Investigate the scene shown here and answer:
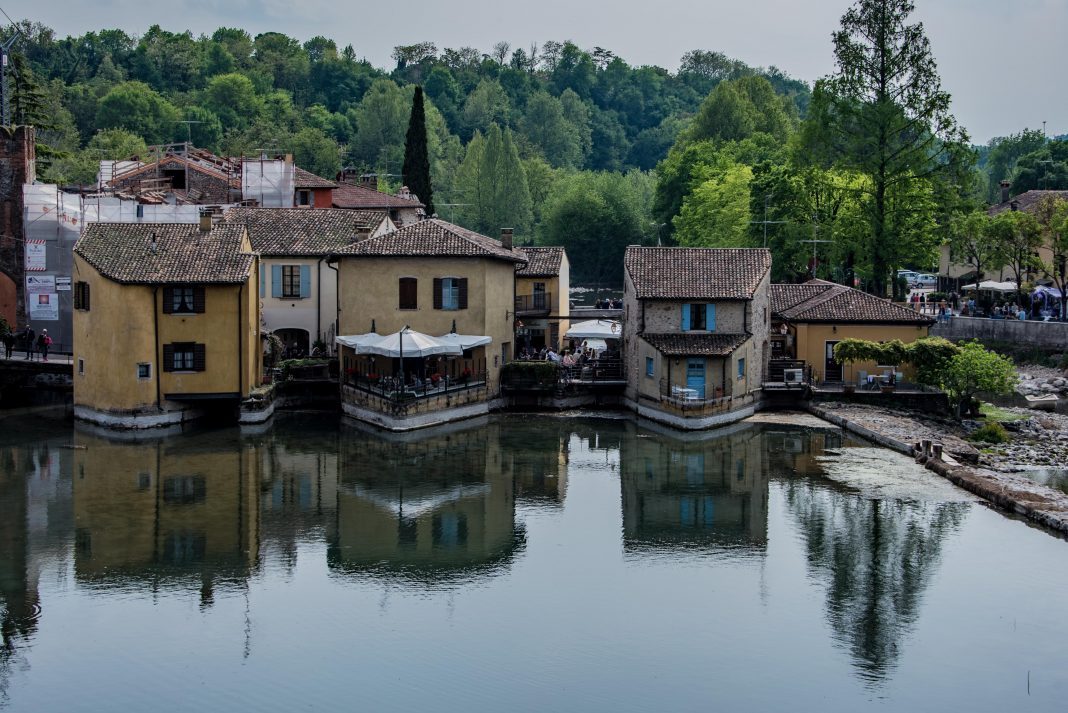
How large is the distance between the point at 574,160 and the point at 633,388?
414ft

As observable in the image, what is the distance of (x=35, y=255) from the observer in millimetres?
54188

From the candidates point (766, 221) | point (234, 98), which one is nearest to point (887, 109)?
point (766, 221)

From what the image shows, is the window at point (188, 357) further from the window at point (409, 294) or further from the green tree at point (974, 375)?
the green tree at point (974, 375)

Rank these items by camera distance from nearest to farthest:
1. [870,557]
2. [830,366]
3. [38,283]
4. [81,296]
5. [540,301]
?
[870,557], [81,296], [830,366], [38,283], [540,301]

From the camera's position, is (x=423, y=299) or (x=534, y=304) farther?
(x=534, y=304)

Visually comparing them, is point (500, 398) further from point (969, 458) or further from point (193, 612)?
point (193, 612)

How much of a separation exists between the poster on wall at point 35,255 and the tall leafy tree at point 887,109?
34.9m

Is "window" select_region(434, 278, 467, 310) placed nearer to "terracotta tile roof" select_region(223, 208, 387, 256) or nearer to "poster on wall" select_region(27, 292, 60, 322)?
"terracotta tile roof" select_region(223, 208, 387, 256)

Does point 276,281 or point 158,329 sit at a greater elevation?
point 276,281

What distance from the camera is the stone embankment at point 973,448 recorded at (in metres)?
34.0

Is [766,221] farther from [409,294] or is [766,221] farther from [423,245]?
[409,294]

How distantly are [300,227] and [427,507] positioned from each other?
19719mm

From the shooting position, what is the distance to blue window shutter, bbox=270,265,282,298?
50.6 metres

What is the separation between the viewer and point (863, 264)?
212 feet
